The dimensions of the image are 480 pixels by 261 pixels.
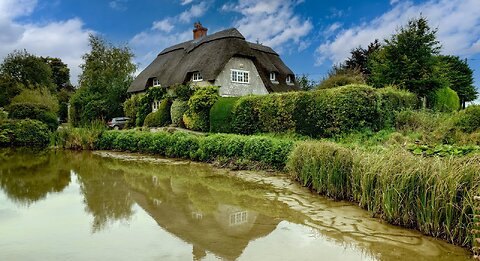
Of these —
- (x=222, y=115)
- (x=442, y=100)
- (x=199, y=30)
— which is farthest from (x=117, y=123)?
(x=442, y=100)

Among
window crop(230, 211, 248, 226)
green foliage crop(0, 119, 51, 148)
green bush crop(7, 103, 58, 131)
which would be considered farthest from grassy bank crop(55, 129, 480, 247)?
green bush crop(7, 103, 58, 131)

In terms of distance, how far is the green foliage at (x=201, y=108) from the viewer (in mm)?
22047

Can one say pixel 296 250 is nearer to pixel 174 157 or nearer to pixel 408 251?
pixel 408 251

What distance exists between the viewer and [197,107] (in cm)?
2252

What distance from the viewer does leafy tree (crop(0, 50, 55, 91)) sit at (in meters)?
45.6

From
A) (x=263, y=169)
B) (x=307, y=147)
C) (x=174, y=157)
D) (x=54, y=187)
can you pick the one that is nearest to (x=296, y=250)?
(x=307, y=147)

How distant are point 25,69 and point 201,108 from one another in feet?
115

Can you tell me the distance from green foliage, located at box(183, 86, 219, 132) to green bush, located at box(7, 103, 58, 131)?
963 centimetres

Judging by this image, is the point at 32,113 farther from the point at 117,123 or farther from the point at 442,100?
the point at 442,100

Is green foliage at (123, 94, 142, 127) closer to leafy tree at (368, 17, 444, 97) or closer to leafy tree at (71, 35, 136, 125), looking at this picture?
leafy tree at (71, 35, 136, 125)

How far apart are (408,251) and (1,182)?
11283mm

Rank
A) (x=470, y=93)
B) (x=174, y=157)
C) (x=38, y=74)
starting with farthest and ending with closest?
1. (x=38, y=74)
2. (x=470, y=93)
3. (x=174, y=157)

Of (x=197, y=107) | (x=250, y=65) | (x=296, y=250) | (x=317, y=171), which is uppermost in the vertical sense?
(x=250, y=65)

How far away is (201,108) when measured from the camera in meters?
22.6
